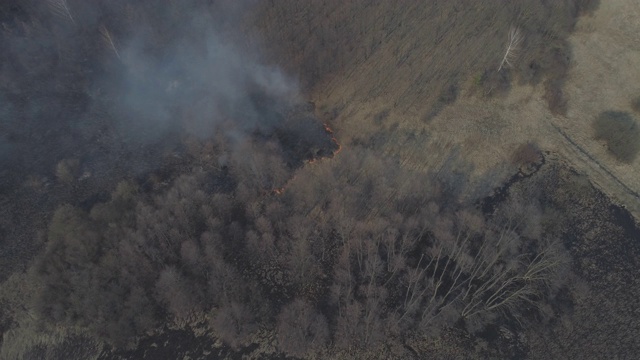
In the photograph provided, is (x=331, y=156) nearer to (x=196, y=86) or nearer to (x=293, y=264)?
(x=293, y=264)

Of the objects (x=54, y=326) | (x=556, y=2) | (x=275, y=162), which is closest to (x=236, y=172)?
A: (x=275, y=162)

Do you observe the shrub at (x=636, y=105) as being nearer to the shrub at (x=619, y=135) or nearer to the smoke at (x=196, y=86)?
the shrub at (x=619, y=135)

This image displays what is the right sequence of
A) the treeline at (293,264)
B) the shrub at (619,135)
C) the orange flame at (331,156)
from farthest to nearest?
the shrub at (619,135) → the orange flame at (331,156) → the treeline at (293,264)

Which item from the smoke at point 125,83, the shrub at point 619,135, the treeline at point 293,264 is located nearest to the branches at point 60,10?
the smoke at point 125,83

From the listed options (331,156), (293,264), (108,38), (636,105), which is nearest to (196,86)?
(108,38)

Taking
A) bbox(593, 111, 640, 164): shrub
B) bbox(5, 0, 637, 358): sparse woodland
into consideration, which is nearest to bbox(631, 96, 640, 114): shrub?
bbox(593, 111, 640, 164): shrub
